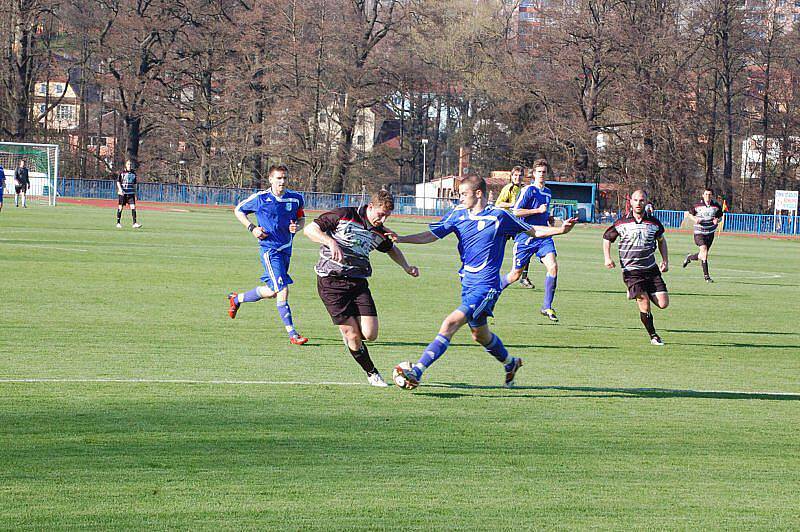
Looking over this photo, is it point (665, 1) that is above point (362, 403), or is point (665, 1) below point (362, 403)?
above

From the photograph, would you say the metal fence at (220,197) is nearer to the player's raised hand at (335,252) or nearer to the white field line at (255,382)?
the white field line at (255,382)

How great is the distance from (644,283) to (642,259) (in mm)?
318

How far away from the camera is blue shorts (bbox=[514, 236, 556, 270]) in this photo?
16.1 metres

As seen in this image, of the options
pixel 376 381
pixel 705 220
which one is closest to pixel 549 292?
pixel 376 381

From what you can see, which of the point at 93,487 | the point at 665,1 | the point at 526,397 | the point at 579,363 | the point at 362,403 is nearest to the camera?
the point at 93,487

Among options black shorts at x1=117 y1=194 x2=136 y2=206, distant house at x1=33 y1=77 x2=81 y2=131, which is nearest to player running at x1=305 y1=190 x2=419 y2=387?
black shorts at x1=117 y1=194 x2=136 y2=206

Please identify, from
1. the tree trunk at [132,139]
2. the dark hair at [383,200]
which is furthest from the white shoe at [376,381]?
the tree trunk at [132,139]

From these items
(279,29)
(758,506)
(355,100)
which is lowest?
(758,506)

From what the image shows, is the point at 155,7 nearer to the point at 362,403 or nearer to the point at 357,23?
the point at 357,23

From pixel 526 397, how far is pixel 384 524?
3760 mm

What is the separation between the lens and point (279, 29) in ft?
228

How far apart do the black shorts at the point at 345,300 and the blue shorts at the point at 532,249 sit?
7310 millimetres

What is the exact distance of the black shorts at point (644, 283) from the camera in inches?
516

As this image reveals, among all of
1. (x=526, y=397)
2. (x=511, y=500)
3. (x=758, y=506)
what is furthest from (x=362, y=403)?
(x=758, y=506)
